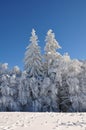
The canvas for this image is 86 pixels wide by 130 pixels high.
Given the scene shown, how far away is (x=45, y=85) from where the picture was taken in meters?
40.5

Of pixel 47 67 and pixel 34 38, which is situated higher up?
pixel 34 38

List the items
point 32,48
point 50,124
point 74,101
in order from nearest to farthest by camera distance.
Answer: point 50,124 < point 74,101 < point 32,48

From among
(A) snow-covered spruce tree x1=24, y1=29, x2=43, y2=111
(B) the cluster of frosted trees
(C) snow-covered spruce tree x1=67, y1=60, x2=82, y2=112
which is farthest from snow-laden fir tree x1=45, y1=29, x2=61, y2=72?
(C) snow-covered spruce tree x1=67, y1=60, x2=82, y2=112

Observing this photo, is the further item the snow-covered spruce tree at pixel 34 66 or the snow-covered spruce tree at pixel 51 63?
the snow-covered spruce tree at pixel 34 66

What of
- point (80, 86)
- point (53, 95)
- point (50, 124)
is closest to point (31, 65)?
point (53, 95)

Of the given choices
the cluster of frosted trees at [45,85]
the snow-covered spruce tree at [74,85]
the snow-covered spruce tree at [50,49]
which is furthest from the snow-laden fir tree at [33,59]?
the snow-covered spruce tree at [74,85]

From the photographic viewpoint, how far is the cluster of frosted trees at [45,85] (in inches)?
1554

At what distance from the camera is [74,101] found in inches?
1528

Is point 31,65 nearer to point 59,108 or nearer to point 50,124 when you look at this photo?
point 59,108

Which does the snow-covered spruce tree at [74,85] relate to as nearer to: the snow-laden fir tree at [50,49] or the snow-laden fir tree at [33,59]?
the snow-laden fir tree at [50,49]

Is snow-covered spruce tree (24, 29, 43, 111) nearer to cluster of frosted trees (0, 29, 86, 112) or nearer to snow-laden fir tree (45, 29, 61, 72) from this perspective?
cluster of frosted trees (0, 29, 86, 112)

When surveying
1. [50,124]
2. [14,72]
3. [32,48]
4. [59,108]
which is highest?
[32,48]

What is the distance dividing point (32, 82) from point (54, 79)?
4.39 m

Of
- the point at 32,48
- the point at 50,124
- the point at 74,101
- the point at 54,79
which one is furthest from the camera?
the point at 32,48
